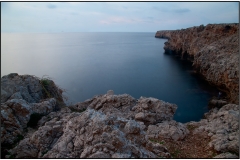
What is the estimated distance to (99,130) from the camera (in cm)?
653

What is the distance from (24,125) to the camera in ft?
31.5

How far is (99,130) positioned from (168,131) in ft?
17.8

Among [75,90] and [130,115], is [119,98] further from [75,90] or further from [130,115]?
[75,90]

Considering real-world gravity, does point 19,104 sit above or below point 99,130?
above

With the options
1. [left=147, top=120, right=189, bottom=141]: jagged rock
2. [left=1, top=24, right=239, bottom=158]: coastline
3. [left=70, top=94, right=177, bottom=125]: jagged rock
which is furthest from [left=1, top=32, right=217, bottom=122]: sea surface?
[left=147, top=120, right=189, bottom=141]: jagged rock

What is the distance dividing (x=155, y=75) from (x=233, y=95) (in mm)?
20158

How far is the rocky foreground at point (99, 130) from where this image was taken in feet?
20.9

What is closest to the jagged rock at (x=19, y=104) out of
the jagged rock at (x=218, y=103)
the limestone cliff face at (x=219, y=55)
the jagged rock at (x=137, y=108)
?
the jagged rock at (x=137, y=108)

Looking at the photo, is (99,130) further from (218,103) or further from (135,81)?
(135,81)

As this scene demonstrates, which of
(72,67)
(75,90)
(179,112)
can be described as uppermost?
(72,67)

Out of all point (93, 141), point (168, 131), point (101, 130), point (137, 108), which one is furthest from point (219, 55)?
point (93, 141)

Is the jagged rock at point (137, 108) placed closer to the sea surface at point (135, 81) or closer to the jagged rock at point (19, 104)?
the jagged rock at point (19, 104)

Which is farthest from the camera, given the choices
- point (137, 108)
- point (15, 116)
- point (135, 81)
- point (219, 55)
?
point (135, 81)

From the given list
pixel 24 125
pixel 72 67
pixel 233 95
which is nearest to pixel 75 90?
pixel 72 67
